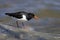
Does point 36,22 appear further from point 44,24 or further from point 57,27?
point 57,27

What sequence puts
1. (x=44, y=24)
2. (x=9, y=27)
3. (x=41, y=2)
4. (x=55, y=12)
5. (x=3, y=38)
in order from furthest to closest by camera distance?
1. (x=41, y=2)
2. (x=55, y=12)
3. (x=44, y=24)
4. (x=9, y=27)
5. (x=3, y=38)

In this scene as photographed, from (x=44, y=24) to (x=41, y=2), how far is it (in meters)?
2.83

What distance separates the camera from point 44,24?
803 centimetres

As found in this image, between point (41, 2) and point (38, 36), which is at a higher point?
point (41, 2)

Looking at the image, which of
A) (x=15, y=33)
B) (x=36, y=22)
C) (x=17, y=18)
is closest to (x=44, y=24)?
(x=36, y=22)

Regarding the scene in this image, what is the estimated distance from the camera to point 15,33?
675cm

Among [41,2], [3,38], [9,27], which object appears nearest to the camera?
[3,38]

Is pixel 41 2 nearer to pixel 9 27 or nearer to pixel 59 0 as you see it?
pixel 59 0

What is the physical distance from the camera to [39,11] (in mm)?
9578

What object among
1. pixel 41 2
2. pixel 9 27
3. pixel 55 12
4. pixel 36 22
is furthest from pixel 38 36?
pixel 41 2

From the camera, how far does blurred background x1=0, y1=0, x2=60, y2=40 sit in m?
7.81

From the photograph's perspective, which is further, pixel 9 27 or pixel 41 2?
pixel 41 2

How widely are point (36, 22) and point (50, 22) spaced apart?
48 cm

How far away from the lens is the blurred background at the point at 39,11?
7.81 metres
